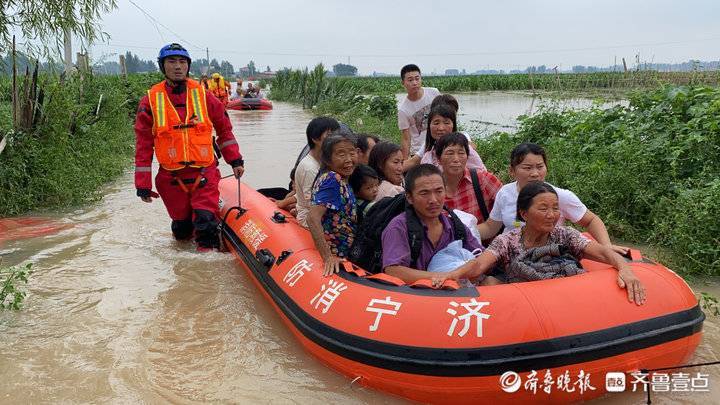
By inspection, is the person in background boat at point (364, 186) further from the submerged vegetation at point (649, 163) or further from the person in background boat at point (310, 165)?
the submerged vegetation at point (649, 163)

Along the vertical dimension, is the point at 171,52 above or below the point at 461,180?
above

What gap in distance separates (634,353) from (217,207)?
12.5 ft

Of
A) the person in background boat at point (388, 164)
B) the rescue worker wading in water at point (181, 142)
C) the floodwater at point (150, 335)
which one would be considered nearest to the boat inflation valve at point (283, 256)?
the floodwater at point (150, 335)

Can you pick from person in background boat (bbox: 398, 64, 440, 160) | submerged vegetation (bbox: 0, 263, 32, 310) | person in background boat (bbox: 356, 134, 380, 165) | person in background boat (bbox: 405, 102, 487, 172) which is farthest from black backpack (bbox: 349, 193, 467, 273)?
submerged vegetation (bbox: 0, 263, 32, 310)

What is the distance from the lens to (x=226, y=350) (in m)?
3.64

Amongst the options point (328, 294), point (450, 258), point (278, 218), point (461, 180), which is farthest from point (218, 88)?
point (450, 258)

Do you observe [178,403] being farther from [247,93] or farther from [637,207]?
[247,93]

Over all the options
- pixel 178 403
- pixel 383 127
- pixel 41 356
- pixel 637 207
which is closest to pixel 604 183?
pixel 637 207

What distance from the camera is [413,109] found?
18.7ft

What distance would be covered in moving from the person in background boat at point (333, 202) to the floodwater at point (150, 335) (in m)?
0.67

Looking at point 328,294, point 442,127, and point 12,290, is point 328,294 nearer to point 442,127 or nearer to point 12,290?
point 442,127

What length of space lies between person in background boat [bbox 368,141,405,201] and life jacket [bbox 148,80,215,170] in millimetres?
1843

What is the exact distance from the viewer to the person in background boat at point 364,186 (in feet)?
12.4

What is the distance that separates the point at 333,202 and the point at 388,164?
0.60 m
